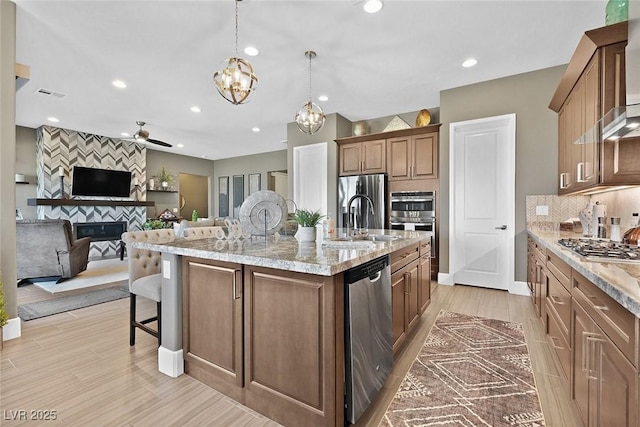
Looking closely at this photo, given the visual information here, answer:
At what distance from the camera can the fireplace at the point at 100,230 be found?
6.65m

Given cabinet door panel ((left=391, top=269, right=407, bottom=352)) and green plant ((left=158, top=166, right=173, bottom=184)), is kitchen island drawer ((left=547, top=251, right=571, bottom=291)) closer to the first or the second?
cabinet door panel ((left=391, top=269, right=407, bottom=352))

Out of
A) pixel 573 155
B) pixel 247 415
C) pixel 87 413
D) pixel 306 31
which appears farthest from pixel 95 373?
pixel 573 155

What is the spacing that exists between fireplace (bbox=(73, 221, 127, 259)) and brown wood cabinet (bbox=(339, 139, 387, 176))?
17.7 feet

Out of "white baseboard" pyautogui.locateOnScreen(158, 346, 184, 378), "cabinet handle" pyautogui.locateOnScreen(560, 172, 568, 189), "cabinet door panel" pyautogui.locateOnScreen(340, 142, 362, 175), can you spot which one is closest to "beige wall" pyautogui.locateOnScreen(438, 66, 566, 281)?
"cabinet handle" pyautogui.locateOnScreen(560, 172, 568, 189)

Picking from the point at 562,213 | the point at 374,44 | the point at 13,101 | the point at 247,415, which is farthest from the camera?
the point at 562,213

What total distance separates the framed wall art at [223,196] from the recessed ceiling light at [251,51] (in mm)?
7178

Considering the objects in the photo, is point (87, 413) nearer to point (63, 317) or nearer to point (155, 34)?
point (63, 317)

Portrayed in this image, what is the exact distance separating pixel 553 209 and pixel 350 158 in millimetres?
3151

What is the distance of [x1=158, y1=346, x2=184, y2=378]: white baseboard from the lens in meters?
1.94

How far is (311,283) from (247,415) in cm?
91

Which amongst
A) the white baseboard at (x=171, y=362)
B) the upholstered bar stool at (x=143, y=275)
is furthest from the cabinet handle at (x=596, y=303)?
the upholstered bar stool at (x=143, y=275)

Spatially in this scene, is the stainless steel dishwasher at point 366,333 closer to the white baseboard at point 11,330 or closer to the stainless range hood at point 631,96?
the stainless range hood at point 631,96

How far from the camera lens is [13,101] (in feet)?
8.40

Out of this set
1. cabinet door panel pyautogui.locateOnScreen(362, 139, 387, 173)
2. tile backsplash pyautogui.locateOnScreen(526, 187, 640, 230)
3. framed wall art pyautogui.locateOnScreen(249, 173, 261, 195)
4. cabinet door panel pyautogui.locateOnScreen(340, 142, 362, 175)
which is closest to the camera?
tile backsplash pyautogui.locateOnScreen(526, 187, 640, 230)
